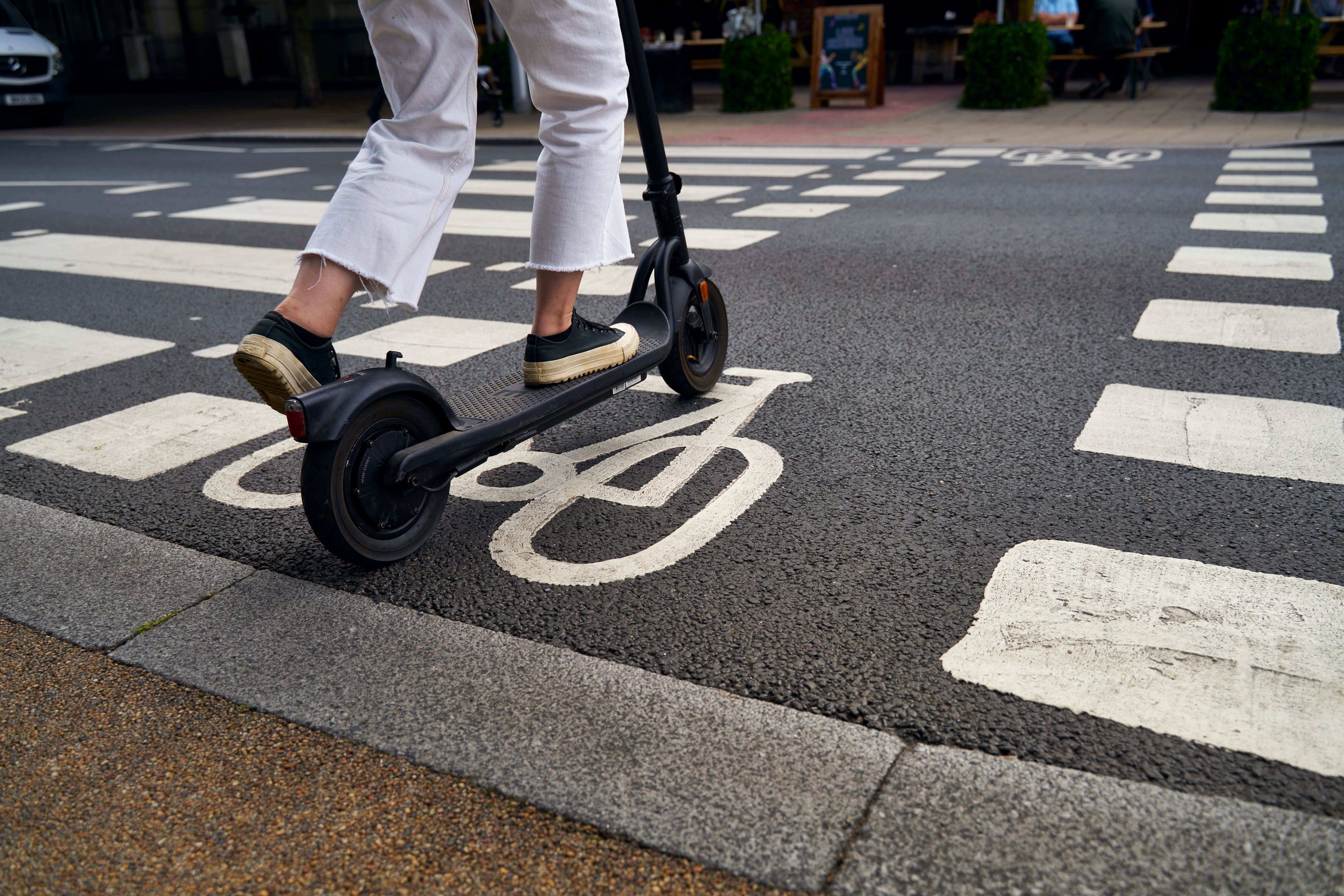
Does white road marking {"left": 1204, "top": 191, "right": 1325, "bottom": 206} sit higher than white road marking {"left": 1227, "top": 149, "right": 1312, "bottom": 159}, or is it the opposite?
white road marking {"left": 1227, "top": 149, "right": 1312, "bottom": 159}

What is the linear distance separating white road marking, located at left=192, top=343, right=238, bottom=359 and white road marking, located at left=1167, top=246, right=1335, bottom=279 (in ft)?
14.1

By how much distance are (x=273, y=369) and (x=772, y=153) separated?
9.69m

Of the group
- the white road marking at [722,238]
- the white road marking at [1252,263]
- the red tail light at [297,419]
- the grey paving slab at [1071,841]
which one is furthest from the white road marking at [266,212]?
the grey paving slab at [1071,841]

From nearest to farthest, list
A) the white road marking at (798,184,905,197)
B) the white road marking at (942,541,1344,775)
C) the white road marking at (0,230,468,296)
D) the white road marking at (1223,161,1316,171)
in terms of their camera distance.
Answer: the white road marking at (942,541,1344,775) < the white road marking at (0,230,468,296) < the white road marking at (798,184,905,197) < the white road marking at (1223,161,1316,171)

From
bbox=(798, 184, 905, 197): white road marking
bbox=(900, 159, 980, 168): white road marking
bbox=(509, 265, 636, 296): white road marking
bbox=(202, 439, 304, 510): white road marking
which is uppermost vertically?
bbox=(900, 159, 980, 168): white road marking

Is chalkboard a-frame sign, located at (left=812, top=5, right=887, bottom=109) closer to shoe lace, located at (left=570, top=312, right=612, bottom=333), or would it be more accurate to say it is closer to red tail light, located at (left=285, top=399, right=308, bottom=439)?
shoe lace, located at (left=570, top=312, right=612, bottom=333)

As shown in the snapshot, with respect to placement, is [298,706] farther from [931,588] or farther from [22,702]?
[931,588]

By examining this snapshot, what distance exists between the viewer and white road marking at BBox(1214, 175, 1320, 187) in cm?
778

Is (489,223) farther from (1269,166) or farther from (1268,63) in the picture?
(1268,63)

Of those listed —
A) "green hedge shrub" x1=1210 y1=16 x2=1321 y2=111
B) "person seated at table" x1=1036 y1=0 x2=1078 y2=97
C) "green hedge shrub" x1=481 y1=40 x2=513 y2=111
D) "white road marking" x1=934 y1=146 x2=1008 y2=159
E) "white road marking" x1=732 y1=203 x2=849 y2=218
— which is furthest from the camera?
"green hedge shrub" x1=481 y1=40 x2=513 y2=111

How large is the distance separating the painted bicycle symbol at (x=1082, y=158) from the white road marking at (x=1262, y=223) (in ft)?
7.89

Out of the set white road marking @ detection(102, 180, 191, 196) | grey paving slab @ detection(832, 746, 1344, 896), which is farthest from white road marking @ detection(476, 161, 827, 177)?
grey paving slab @ detection(832, 746, 1344, 896)

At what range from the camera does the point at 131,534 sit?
2627 mm

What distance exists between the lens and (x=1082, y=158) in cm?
964
